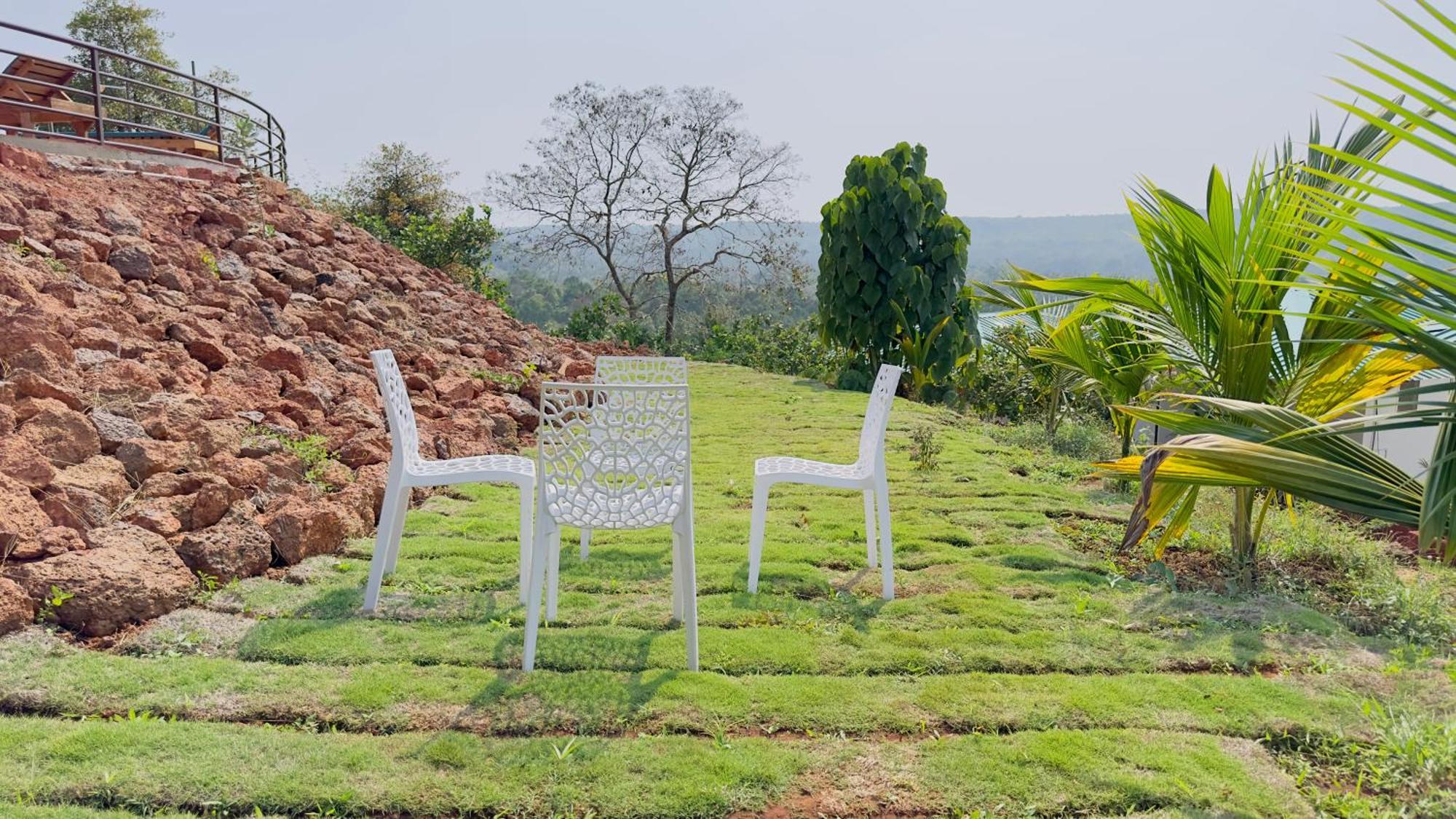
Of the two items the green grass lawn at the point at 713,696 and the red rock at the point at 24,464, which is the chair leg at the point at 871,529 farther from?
the red rock at the point at 24,464

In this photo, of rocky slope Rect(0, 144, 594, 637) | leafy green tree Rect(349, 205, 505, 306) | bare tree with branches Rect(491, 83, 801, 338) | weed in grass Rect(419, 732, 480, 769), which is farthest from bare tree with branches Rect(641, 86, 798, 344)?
weed in grass Rect(419, 732, 480, 769)

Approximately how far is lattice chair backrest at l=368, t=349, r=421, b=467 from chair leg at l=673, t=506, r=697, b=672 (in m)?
1.17

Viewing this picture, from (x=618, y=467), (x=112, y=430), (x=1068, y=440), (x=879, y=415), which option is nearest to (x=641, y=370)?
(x=879, y=415)

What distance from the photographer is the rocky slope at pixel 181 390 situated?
3309 mm

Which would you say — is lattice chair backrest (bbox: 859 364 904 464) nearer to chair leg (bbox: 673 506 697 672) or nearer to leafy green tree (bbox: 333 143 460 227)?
chair leg (bbox: 673 506 697 672)

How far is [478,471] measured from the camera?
3.46 meters

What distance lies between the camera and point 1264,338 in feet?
11.5

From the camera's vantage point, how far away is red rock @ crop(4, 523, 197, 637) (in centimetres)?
300

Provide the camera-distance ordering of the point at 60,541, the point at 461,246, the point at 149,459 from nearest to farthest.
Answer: the point at 60,541
the point at 149,459
the point at 461,246

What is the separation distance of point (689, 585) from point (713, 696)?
35 centimetres

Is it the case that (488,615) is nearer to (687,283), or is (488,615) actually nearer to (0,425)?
(0,425)

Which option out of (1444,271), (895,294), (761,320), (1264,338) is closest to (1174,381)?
(1264,338)

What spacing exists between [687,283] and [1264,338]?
1684cm

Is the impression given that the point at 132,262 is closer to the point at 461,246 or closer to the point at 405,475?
the point at 405,475
